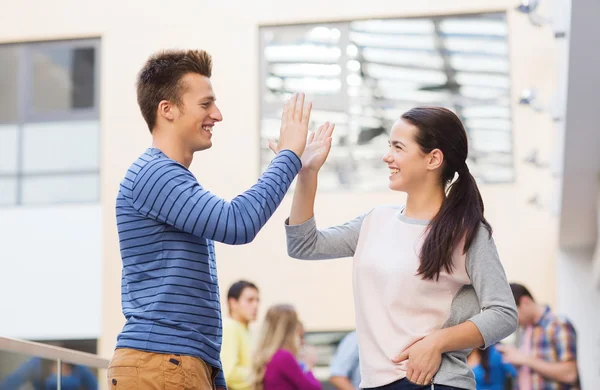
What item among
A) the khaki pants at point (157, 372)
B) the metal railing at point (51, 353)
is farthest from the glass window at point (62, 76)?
the khaki pants at point (157, 372)

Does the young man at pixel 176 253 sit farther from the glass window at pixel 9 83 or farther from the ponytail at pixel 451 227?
the glass window at pixel 9 83

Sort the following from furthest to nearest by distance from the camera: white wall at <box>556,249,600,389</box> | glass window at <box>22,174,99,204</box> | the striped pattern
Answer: glass window at <box>22,174,99,204</box> < white wall at <box>556,249,600,389</box> < the striped pattern

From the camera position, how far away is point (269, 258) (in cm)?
890

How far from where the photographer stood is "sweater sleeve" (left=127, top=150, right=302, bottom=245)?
1803mm

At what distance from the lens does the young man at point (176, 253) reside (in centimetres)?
179

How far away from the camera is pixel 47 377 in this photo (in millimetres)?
3281

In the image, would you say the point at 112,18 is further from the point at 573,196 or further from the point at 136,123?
the point at 573,196

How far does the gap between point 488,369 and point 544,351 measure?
11.0 inches

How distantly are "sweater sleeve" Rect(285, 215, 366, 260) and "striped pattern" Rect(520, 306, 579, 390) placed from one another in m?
2.49

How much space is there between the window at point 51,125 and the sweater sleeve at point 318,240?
7.63 metres

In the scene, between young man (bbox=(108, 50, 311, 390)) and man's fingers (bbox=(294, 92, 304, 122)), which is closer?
young man (bbox=(108, 50, 311, 390))

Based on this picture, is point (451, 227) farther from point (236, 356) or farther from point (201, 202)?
point (236, 356)

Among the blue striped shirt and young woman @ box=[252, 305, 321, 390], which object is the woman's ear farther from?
young woman @ box=[252, 305, 321, 390]

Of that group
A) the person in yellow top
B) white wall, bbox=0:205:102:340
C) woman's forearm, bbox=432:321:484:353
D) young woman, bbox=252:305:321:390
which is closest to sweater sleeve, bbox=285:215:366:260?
woman's forearm, bbox=432:321:484:353
